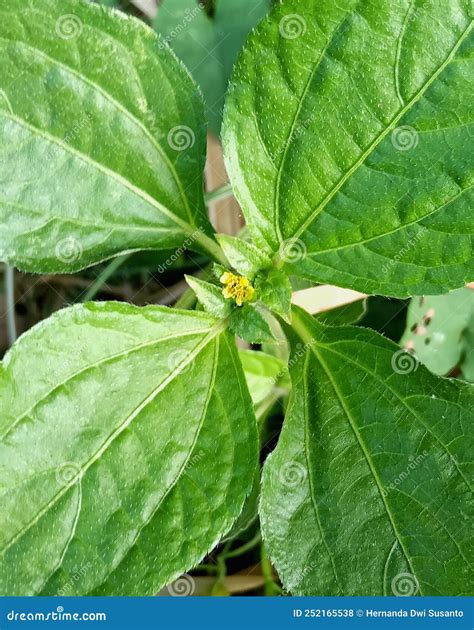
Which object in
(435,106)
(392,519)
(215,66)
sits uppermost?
(435,106)

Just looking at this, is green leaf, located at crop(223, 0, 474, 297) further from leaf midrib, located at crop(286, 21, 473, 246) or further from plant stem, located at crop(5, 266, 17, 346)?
plant stem, located at crop(5, 266, 17, 346)

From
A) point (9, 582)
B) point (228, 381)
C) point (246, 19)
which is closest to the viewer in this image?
point (9, 582)

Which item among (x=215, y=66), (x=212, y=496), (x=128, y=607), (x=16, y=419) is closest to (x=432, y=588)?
(x=212, y=496)

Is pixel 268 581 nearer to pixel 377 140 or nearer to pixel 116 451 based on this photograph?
pixel 116 451

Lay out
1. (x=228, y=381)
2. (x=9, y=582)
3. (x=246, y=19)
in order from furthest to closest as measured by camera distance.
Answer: (x=246, y=19) < (x=228, y=381) < (x=9, y=582)

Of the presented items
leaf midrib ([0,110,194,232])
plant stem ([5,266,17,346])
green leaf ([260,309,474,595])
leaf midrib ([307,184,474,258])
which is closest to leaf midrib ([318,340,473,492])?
green leaf ([260,309,474,595])

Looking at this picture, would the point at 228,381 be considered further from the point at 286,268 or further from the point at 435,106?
the point at 435,106

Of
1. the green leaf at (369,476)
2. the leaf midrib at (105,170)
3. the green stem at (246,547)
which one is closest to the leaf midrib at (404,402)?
the green leaf at (369,476)

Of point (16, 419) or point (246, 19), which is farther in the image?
point (246, 19)
